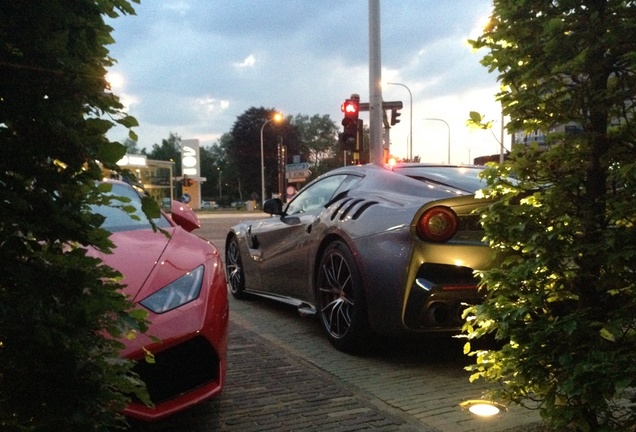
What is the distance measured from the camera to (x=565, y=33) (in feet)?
7.99

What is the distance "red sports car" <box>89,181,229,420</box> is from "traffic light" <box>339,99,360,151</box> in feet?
29.2

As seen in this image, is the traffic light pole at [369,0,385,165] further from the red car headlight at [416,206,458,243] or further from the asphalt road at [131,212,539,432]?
the red car headlight at [416,206,458,243]

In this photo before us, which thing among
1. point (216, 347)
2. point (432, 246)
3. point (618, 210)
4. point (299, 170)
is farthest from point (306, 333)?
point (299, 170)

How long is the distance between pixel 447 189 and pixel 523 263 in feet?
5.61

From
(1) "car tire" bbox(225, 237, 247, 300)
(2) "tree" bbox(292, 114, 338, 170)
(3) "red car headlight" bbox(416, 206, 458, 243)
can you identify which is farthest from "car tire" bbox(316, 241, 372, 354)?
(2) "tree" bbox(292, 114, 338, 170)

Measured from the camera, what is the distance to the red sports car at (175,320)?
289 cm

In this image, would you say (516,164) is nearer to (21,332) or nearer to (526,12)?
(526,12)

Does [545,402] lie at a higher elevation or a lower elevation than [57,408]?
lower

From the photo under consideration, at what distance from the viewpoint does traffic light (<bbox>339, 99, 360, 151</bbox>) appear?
483 inches

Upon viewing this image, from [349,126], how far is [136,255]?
30.4 feet

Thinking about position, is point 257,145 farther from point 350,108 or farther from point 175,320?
point 175,320

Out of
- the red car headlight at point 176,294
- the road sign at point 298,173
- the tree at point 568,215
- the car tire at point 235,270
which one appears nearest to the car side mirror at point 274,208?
the car tire at point 235,270

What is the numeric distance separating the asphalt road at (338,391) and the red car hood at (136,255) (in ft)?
2.57

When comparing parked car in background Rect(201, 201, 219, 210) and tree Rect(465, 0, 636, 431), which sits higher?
tree Rect(465, 0, 636, 431)
